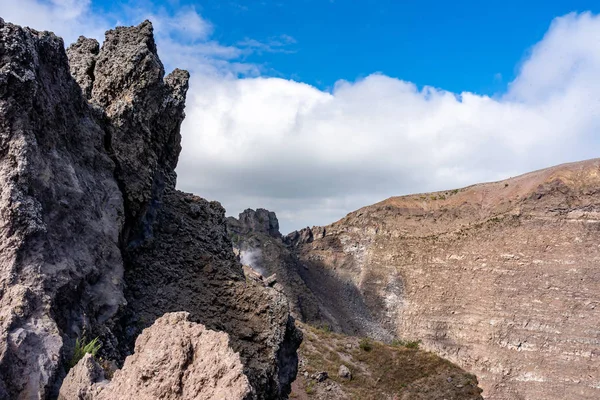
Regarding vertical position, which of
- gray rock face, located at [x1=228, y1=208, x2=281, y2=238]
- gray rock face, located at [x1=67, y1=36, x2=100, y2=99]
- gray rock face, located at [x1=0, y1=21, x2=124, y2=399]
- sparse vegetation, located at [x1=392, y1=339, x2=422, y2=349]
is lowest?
sparse vegetation, located at [x1=392, y1=339, x2=422, y2=349]

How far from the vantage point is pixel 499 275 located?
34.1 metres

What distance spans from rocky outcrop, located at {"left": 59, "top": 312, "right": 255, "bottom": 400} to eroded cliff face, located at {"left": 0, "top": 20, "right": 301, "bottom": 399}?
1.37ft

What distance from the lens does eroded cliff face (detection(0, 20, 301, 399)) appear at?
184 inches

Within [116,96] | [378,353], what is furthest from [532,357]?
[116,96]

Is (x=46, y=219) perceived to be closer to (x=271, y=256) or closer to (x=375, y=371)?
(x=375, y=371)

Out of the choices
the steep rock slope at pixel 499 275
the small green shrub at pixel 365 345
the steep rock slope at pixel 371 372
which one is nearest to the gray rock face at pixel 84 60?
the steep rock slope at pixel 371 372

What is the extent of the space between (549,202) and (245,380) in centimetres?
3411

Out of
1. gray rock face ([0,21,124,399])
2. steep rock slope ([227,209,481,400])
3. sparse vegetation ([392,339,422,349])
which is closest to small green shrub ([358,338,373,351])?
steep rock slope ([227,209,481,400])

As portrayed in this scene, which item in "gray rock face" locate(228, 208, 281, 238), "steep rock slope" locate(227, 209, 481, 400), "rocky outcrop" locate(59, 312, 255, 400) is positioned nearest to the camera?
"rocky outcrop" locate(59, 312, 255, 400)

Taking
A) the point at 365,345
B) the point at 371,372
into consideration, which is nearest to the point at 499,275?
the point at 365,345

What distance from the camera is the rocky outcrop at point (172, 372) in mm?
3539

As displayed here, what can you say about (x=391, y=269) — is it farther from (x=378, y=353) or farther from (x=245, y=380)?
(x=245, y=380)

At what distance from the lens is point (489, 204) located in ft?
125

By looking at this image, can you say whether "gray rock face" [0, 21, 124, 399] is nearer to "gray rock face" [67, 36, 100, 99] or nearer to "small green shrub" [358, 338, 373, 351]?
"gray rock face" [67, 36, 100, 99]
